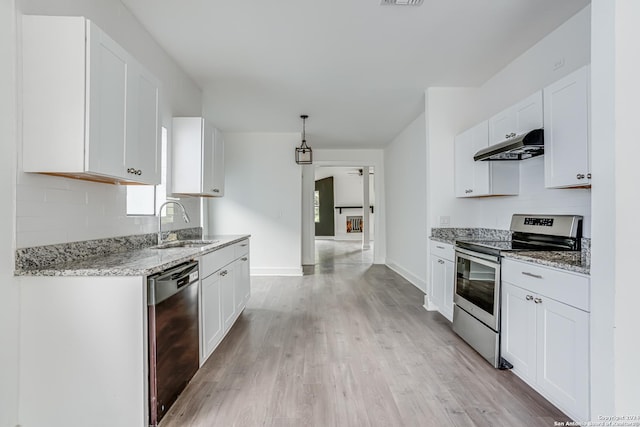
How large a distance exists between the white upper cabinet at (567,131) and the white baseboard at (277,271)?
424 cm

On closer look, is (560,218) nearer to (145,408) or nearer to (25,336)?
(145,408)

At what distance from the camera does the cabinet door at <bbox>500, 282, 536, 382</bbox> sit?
201 cm

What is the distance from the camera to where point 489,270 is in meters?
2.44

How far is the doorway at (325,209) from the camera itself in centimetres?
1281

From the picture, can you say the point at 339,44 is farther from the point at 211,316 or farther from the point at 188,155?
the point at 211,316

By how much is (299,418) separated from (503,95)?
3.48m

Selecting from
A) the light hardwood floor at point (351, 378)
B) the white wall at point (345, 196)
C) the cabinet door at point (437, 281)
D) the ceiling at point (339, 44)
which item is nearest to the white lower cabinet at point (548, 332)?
the light hardwood floor at point (351, 378)

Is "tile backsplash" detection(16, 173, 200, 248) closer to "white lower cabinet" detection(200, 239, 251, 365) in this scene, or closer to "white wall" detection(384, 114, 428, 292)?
"white lower cabinet" detection(200, 239, 251, 365)

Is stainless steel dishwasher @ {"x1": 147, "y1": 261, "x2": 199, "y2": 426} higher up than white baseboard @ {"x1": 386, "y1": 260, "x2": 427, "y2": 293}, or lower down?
higher up

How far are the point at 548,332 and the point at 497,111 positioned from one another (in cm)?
241

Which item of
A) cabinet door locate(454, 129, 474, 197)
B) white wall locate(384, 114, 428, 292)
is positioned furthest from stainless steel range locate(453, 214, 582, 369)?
white wall locate(384, 114, 428, 292)

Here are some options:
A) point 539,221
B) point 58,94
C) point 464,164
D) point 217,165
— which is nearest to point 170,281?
point 58,94

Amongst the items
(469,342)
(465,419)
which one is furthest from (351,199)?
(465,419)
